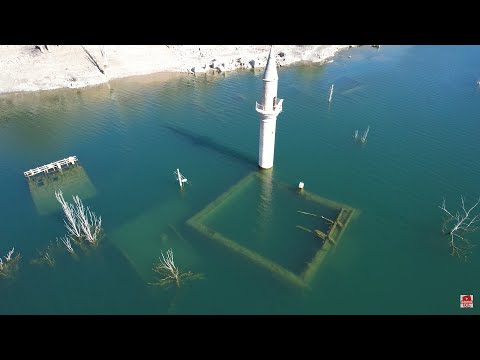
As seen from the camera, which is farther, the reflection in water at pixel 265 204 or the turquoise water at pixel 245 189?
the reflection in water at pixel 265 204

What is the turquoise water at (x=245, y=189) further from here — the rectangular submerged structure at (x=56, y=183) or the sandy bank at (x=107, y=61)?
the sandy bank at (x=107, y=61)

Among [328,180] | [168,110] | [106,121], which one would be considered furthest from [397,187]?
[106,121]

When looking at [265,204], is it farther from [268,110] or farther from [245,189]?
[268,110]

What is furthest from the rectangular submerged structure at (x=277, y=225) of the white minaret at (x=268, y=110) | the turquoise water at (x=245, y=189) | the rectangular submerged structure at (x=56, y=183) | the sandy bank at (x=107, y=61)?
the sandy bank at (x=107, y=61)

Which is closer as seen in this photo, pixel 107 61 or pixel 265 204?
pixel 265 204

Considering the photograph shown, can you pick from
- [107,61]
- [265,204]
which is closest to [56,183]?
[265,204]
